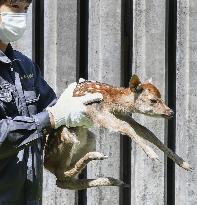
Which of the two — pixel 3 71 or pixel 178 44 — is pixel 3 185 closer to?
pixel 3 71

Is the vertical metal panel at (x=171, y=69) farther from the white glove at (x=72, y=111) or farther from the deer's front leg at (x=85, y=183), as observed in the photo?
the white glove at (x=72, y=111)

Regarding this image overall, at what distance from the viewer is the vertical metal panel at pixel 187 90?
451 cm

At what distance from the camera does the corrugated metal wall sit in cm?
446

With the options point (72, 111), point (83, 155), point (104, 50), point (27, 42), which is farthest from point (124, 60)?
point (72, 111)

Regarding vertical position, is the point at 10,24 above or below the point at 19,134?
above

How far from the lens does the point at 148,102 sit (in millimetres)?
2908

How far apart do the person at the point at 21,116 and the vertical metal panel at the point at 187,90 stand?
67.5 inches

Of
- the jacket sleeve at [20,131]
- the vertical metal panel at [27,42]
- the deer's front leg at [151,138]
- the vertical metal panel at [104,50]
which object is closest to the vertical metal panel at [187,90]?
the vertical metal panel at [104,50]

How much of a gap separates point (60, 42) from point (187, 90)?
89 centimetres

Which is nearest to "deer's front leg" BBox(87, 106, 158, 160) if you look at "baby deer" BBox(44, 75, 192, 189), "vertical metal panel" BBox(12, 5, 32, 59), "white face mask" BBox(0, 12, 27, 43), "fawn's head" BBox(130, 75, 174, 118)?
"baby deer" BBox(44, 75, 192, 189)

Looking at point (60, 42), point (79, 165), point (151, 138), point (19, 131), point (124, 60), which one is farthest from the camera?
point (124, 60)

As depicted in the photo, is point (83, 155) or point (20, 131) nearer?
point (20, 131)

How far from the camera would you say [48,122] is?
9.09ft

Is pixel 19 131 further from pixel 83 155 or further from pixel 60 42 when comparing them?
pixel 60 42
